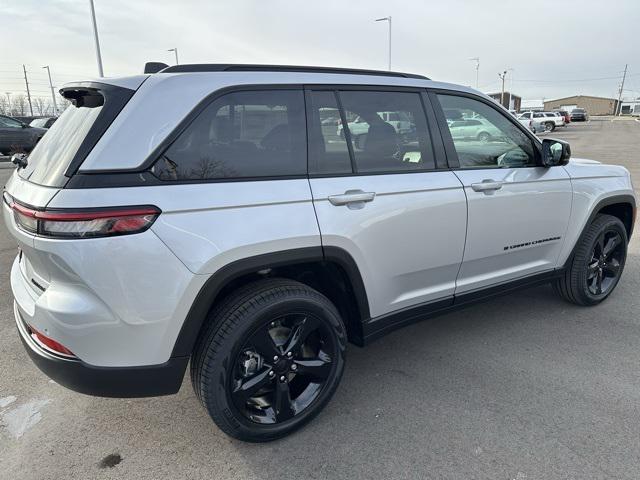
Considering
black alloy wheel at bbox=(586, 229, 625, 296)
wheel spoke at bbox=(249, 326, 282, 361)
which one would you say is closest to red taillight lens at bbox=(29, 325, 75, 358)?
wheel spoke at bbox=(249, 326, 282, 361)

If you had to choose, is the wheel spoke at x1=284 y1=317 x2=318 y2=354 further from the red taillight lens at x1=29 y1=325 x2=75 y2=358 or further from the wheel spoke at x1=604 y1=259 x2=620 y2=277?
the wheel spoke at x1=604 y1=259 x2=620 y2=277

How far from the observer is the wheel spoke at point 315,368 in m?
2.47

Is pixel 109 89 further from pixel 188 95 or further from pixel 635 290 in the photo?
pixel 635 290

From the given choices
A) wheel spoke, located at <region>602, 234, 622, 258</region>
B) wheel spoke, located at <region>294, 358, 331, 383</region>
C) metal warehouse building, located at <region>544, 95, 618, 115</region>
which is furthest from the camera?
metal warehouse building, located at <region>544, 95, 618, 115</region>

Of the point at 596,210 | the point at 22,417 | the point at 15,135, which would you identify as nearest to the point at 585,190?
the point at 596,210

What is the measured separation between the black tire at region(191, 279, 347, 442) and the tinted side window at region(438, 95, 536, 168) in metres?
1.40

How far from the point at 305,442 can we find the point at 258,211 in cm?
122

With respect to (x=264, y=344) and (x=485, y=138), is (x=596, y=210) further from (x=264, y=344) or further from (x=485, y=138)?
(x=264, y=344)

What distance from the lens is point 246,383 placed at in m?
2.30

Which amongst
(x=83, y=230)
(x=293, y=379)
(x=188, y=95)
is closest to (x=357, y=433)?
(x=293, y=379)

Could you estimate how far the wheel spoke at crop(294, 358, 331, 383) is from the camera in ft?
8.10

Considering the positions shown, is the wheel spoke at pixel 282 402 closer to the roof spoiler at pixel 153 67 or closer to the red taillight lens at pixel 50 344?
the red taillight lens at pixel 50 344

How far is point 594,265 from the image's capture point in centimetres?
391

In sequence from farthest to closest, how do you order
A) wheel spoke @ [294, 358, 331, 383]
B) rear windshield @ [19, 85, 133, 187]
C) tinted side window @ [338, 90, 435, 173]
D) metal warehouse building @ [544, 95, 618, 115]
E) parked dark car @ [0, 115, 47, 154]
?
metal warehouse building @ [544, 95, 618, 115] → parked dark car @ [0, 115, 47, 154] → tinted side window @ [338, 90, 435, 173] → wheel spoke @ [294, 358, 331, 383] → rear windshield @ [19, 85, 133, 187]
